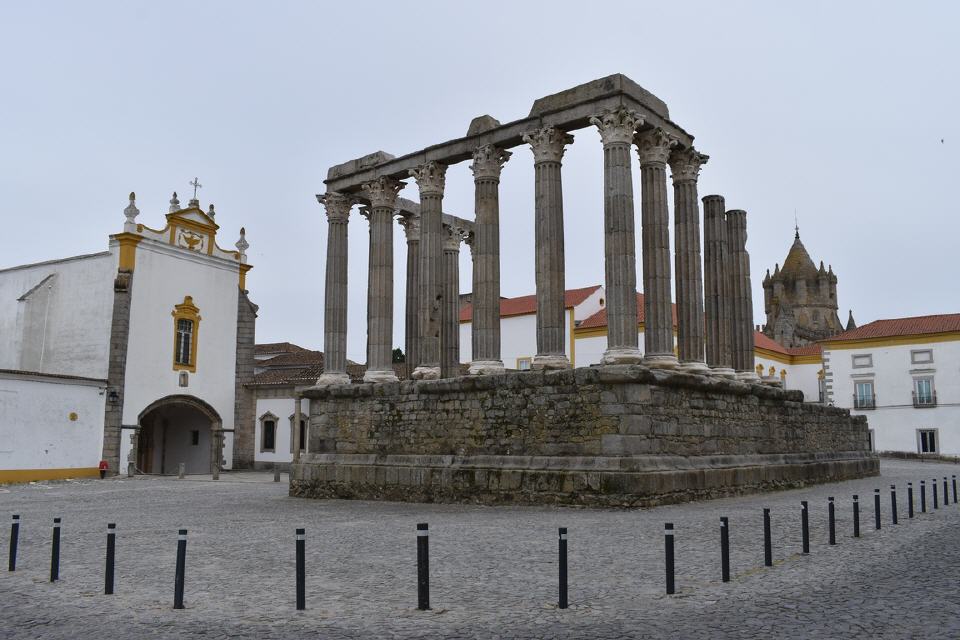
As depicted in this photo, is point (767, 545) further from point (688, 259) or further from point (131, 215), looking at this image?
point (131, 215)

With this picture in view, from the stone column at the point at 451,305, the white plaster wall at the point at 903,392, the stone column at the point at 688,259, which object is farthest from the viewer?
the white plaster wall at the point at 903,392

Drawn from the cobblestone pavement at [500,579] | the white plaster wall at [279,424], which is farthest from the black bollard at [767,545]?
the white plaster wall at [279,424]

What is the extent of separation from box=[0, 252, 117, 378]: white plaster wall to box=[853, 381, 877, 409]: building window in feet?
131

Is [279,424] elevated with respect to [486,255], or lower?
lower

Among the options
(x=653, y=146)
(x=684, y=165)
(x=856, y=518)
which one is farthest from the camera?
(x=684, y=165)

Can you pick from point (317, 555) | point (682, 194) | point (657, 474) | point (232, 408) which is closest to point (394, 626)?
point (317, 555)

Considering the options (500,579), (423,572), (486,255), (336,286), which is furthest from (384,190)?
(423,572)

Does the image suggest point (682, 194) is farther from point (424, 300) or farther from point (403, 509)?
point (403, 509)

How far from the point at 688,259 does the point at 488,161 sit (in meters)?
5.12

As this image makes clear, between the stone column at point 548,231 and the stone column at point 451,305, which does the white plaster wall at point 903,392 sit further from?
the stone column at point 548,231

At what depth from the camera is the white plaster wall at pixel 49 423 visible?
27.7m

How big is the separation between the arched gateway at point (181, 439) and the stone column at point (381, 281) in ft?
→ 54.6

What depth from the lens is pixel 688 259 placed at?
19.1m

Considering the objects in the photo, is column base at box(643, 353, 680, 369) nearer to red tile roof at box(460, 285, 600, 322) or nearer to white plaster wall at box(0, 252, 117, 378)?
white plaster wall at box(0, 252, 117, 378)
